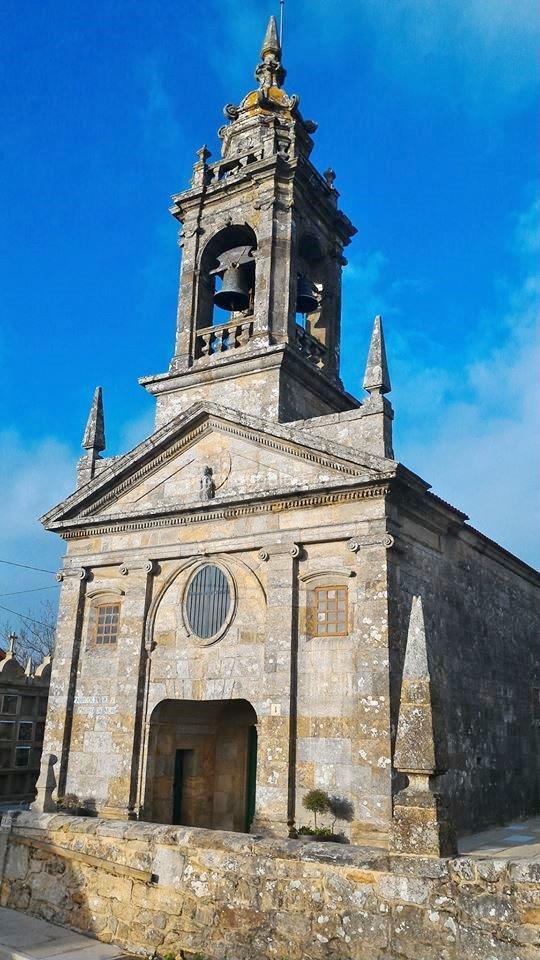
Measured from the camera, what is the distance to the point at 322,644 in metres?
14.2

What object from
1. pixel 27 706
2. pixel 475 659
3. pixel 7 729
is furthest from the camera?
pixel 27 706

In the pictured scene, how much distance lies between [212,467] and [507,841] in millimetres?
8824

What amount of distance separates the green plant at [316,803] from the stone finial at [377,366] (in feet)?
23.9

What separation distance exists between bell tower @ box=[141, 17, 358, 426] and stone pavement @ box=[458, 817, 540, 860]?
9.16 m

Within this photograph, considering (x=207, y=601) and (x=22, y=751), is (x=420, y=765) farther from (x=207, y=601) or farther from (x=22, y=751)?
(x=22, y=751)

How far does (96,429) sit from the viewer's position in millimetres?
18953

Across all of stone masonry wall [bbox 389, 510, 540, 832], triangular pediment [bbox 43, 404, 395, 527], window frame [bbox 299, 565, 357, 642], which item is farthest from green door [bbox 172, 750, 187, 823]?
stone masonry wall [bbox 389, 510, 540, 832]

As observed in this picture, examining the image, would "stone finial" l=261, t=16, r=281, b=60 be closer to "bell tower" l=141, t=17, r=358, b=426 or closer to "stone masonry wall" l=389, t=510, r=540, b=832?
"bell tower" l=141, t=17, r=358, b=426

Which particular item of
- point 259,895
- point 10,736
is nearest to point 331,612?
point 259,895

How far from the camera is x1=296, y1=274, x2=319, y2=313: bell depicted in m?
19.6

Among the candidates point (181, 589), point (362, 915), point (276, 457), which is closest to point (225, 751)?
point (181, 589)

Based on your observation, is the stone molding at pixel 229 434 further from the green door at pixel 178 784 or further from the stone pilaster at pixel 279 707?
the green door at pixel 178 784

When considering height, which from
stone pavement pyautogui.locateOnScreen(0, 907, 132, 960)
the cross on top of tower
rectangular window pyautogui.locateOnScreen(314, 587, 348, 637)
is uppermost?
the cross on top of tower

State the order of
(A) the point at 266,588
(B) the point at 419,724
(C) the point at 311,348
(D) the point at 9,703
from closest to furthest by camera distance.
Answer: (B) the point at 419,724, (A) the point at 266,588, (D) the point at 9,703, (C) the point at 311,348
